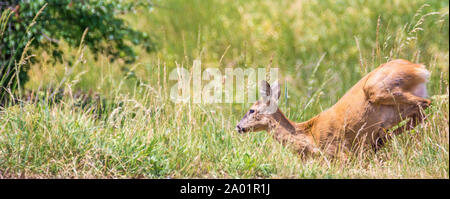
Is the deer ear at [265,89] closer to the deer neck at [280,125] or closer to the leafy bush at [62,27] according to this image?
the deer neck at [280,125]

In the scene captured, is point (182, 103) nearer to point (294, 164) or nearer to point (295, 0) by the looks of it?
point (294, 164)

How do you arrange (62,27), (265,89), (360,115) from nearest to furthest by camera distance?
(360,115)
(265,89)
(62,27)

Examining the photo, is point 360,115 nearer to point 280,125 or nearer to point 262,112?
point 280,125

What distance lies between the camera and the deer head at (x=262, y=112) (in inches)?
211

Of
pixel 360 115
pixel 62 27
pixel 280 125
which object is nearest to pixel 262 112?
pixel 280 125

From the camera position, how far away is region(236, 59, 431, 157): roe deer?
→ 4.81 meters

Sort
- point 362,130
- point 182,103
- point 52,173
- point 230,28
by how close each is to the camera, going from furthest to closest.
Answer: point 230,28
point 182,103
point 362,130
point 52,173

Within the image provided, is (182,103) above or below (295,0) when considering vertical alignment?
below

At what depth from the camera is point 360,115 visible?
4996 millimetres

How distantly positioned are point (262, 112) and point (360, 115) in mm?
980

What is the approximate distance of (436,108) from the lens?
17.4 feet
